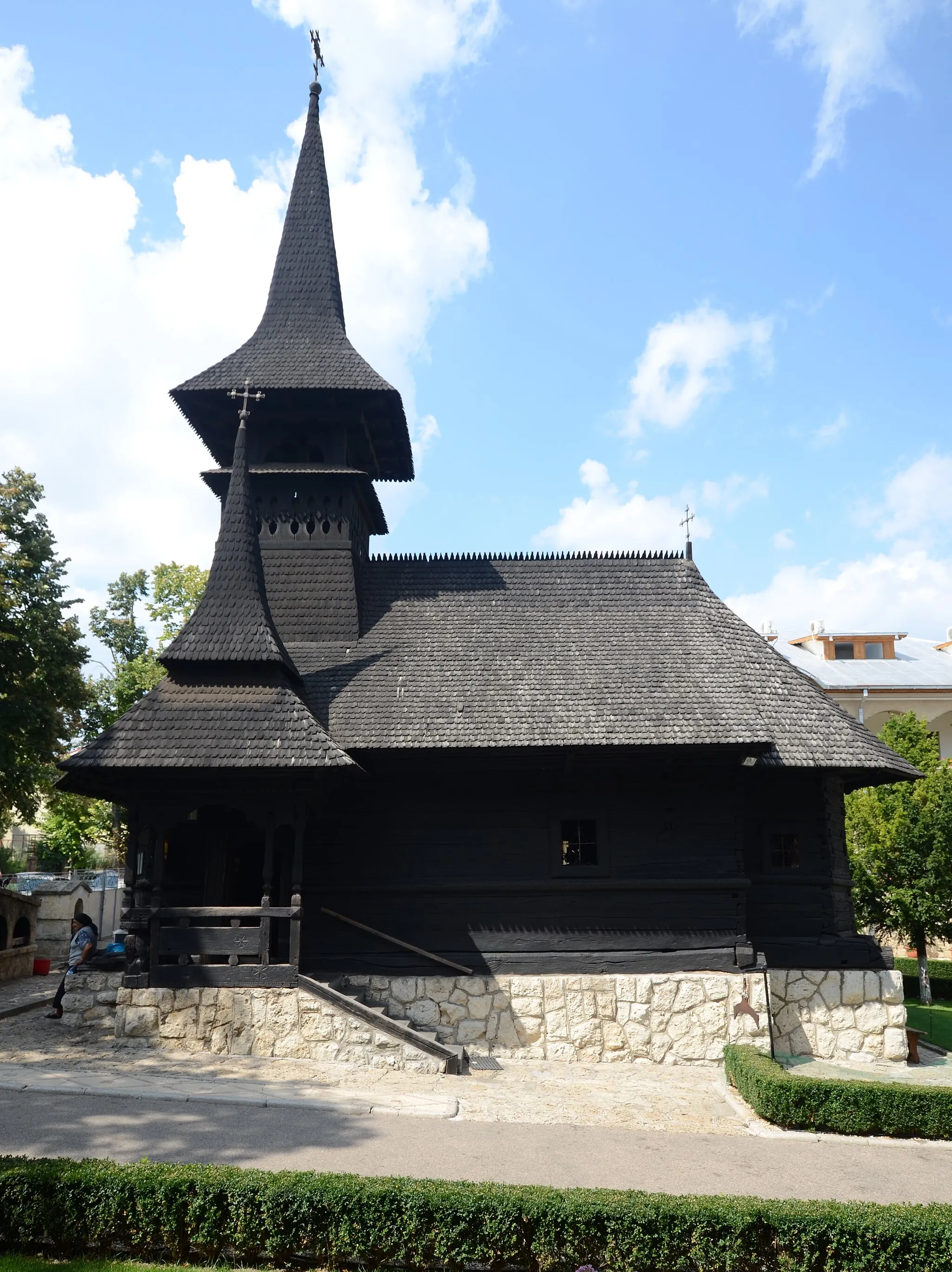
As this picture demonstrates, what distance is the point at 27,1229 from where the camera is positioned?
6.36 m

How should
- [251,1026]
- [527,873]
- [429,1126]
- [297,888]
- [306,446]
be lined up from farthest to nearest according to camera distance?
[306,446] < [527,873] < [297,888] < [251,1026] < [429,1126]

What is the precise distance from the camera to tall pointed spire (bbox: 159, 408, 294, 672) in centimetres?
1409

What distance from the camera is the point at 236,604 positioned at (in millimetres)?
14750

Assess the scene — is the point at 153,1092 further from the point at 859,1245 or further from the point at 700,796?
the point at 700,796

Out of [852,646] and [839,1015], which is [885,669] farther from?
[839,1015]

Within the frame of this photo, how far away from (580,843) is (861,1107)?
5499 millimetres

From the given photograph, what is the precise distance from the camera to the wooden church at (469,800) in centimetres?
1321

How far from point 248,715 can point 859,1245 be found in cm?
970

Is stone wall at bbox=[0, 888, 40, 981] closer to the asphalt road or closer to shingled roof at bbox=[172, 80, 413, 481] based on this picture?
shingled roof at bbox=[172, 80, 413, 481]

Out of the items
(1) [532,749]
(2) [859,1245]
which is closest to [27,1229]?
(2) [859,1245]

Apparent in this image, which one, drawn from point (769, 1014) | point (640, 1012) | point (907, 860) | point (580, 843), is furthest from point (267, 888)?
point (907, 860)

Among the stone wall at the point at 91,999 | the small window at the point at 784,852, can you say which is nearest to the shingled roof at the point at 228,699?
the stone wall at the point at 91,999

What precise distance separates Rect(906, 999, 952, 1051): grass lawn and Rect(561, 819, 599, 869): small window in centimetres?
712

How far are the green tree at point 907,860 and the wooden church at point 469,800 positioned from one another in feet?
25.3
